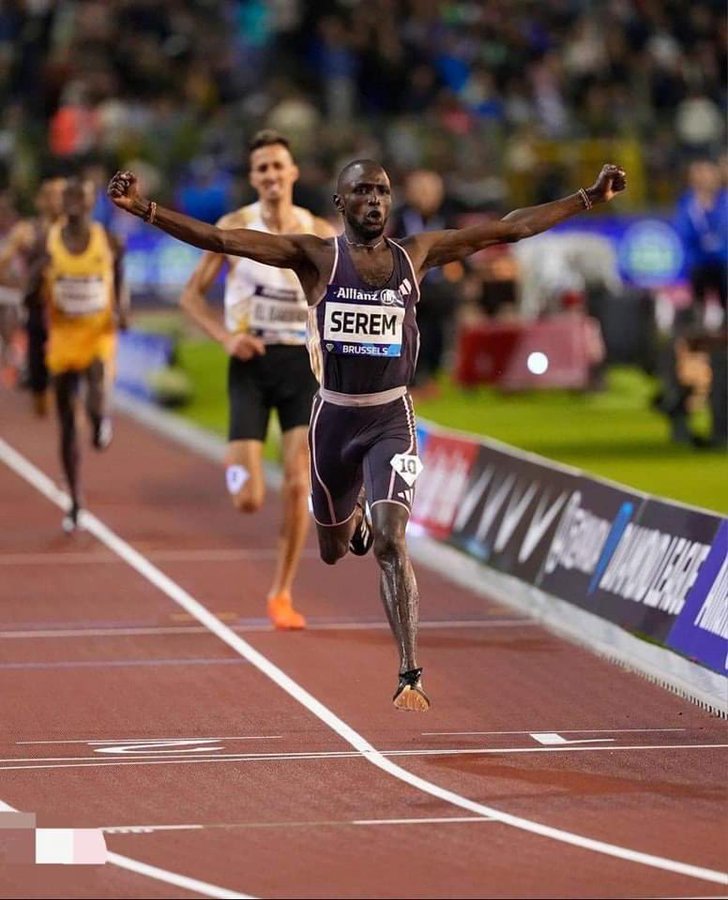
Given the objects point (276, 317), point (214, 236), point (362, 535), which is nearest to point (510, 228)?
point (214, 236)

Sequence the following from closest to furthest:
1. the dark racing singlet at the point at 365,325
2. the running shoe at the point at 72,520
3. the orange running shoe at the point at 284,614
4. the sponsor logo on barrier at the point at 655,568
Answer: the dark racing singlet at the point at 365,325 → the sponsor logo on barrier at the point at 655,568 → the orange running shoe at the point at 284,614 → the running shoe at the point at 72,520

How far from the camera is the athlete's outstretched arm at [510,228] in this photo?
1029cm

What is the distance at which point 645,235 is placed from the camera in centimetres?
3594

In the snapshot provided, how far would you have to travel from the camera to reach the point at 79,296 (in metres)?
17.5

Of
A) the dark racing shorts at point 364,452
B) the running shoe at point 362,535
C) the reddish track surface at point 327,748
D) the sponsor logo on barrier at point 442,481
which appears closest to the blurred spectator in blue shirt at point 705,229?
the sponsor logo on barrier at point 442,481

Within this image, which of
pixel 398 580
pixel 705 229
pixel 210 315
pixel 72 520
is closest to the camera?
pixel 398 580

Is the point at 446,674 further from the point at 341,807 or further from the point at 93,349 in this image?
the point at 93,349

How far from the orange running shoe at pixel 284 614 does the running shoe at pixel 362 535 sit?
1.78 meters

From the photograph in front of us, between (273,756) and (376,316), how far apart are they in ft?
6.38

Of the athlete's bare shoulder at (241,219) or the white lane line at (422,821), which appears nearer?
the white lane line at (422,821)

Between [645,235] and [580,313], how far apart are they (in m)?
8.42

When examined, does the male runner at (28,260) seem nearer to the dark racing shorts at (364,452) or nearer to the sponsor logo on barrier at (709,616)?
the dark racing shorts at (364,452)

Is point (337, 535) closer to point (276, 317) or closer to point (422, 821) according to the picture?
point (276, 317)

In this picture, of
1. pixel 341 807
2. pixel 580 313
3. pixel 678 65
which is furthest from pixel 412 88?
pixel 341 807
